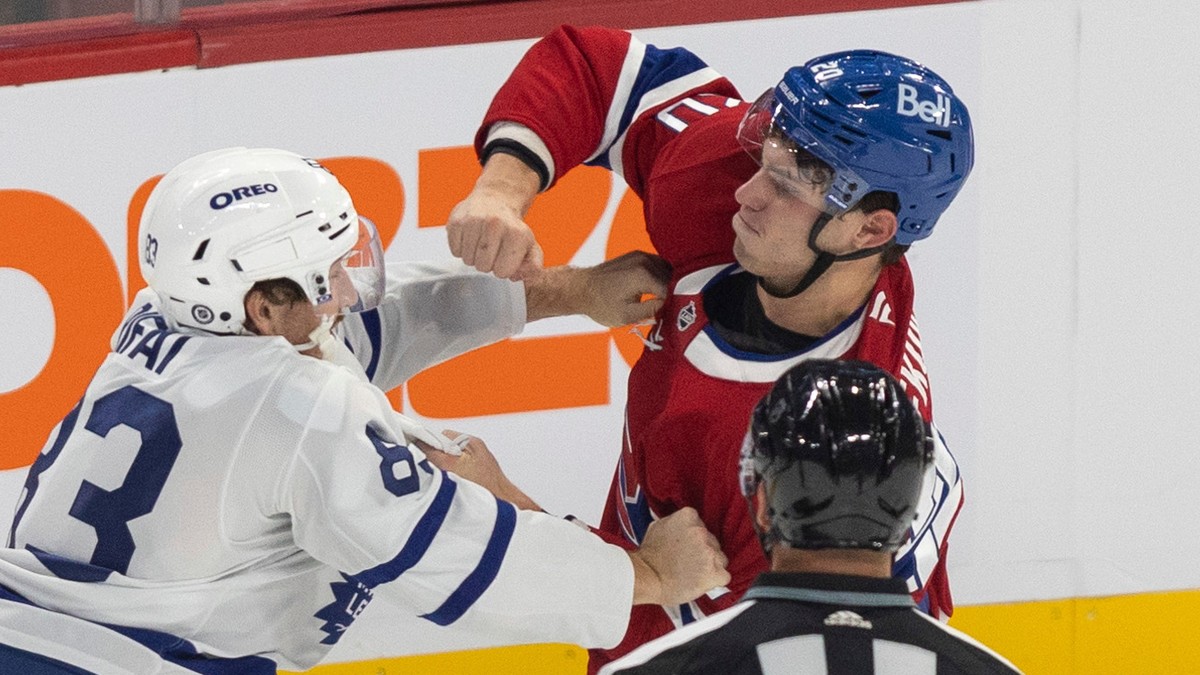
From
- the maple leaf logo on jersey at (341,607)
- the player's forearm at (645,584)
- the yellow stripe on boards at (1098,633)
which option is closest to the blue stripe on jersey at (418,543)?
the maple leaf logo on jersey at (341,607)

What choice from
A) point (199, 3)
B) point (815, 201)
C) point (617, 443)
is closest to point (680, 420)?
point (815, 201)

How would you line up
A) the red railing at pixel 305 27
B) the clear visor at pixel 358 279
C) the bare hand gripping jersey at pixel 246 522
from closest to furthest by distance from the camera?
the bare hand gripping jersey at pixel 246 522 → the clear visor at pixel 358 279 → the red railing at pixel 305 27

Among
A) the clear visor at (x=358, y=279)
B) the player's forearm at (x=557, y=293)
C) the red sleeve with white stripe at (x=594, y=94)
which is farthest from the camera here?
the player's forearm at (x=557, y=293)

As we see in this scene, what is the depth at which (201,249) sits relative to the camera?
2305 millimetres

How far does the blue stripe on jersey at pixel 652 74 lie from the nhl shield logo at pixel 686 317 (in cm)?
32

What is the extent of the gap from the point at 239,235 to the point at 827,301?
0.76 meters

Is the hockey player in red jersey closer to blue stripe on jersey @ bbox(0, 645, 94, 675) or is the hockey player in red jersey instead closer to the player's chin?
the player's chin

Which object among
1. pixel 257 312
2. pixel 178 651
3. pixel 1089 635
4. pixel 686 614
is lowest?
pixel 1089 635

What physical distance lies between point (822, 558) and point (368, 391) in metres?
0.77

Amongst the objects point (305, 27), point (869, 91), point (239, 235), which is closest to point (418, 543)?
point (239, 235)

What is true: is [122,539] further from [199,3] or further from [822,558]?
[199,3]

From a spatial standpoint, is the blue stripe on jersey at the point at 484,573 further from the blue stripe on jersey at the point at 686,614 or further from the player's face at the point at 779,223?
the player's face at the point at 779,223

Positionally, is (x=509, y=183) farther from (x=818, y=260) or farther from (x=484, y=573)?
(x=484, y=573)

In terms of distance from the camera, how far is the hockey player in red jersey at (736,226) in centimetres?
234
